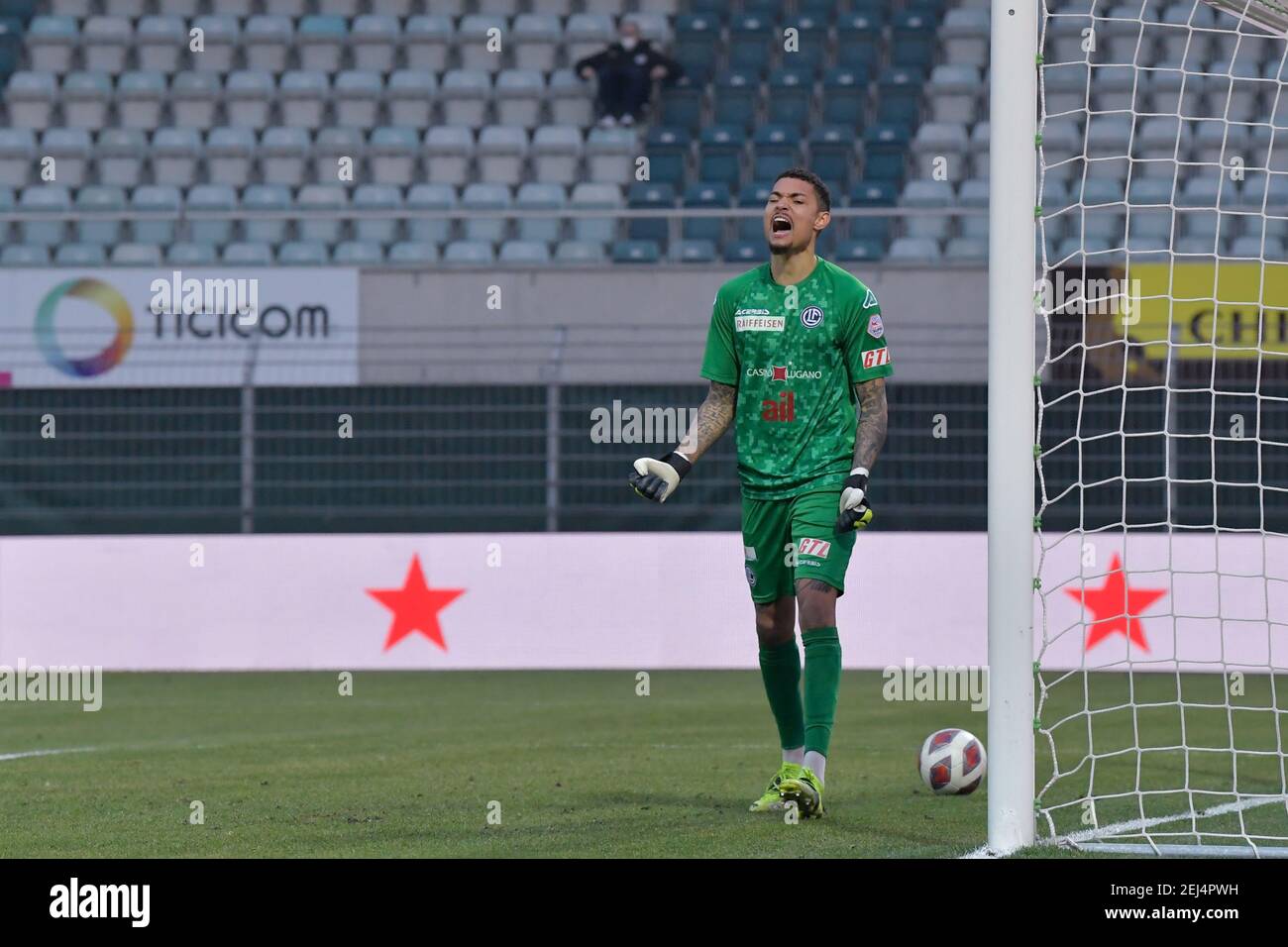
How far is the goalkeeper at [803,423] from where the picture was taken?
5926 mm

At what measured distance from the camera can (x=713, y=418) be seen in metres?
6.21

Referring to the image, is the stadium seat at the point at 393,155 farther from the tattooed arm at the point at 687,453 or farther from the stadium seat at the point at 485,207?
the tattooed arm at the point at 687,453

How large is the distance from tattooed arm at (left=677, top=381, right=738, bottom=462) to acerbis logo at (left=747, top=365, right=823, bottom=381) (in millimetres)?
194

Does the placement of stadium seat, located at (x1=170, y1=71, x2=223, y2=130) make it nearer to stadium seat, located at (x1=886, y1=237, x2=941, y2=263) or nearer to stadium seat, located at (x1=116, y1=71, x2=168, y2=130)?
stadium seat, located at (x1=116, y1=71, x2=168, y2=130)

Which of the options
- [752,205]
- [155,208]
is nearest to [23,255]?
[155,208]

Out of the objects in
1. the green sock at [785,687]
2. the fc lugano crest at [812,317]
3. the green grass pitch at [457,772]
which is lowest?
the green grass pitch at [457,772]

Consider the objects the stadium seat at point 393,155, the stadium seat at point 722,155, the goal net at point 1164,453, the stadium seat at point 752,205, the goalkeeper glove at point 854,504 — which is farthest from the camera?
the stadium seat at point 393,155

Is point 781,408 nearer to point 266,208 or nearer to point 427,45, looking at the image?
point 266,208

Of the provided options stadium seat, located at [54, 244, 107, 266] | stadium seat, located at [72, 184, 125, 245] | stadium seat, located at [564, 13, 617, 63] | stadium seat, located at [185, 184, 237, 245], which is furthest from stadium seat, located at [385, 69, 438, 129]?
stadium seat, located at [54, 244, 107, 266]

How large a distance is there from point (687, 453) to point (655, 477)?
0.26 m

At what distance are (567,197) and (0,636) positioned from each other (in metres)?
6.49

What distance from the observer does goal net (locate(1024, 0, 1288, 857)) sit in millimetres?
7008

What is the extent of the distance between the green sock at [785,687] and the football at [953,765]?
0.65m

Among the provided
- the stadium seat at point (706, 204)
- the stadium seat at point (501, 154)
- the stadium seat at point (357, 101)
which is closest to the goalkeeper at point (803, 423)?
the stadium seat at point (706, 204)
